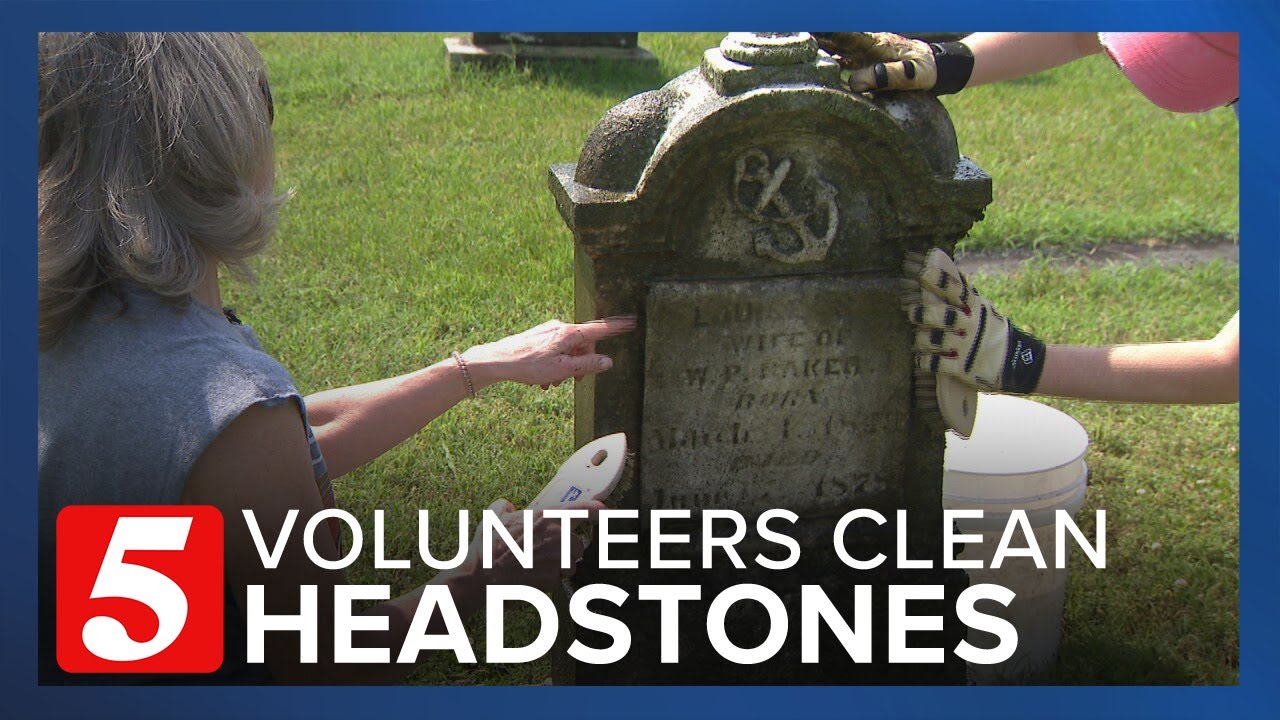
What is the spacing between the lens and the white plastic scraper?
2574 millimetres

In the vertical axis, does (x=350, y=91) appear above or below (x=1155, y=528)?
above

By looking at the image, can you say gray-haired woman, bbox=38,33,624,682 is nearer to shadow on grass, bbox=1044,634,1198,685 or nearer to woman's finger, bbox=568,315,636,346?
woman's finger, bbox=568,315,636,346

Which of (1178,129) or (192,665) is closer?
(192,665)

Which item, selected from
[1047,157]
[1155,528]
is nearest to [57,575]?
[1155,528]

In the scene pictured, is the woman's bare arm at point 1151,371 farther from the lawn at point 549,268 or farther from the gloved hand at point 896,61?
the lawn at point 549,268

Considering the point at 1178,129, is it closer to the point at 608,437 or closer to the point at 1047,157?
the point at 1047,157

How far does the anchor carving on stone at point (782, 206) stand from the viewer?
2516mm

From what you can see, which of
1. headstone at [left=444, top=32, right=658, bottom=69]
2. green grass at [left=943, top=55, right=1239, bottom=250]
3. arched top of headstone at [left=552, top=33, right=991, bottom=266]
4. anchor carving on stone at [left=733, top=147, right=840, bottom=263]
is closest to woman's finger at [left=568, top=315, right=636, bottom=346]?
arched top of headstone at [left=552, top=33, right=991, bottom=266]

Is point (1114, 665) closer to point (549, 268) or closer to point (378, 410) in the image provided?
point (378, 410)

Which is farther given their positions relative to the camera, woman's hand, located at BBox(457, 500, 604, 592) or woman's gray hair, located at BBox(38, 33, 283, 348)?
woman's hand, located at BBox(457, 500, 604, 592)

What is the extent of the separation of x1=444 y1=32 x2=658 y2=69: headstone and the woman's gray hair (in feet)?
16.2

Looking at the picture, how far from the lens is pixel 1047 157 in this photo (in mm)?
6555

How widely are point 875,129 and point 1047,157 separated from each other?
14.4 ft

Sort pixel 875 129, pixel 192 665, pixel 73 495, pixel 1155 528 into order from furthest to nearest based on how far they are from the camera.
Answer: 1. pixel 1155 528
2. pixel 875 129
3. pixel 192 665
4. pixel 73 495
